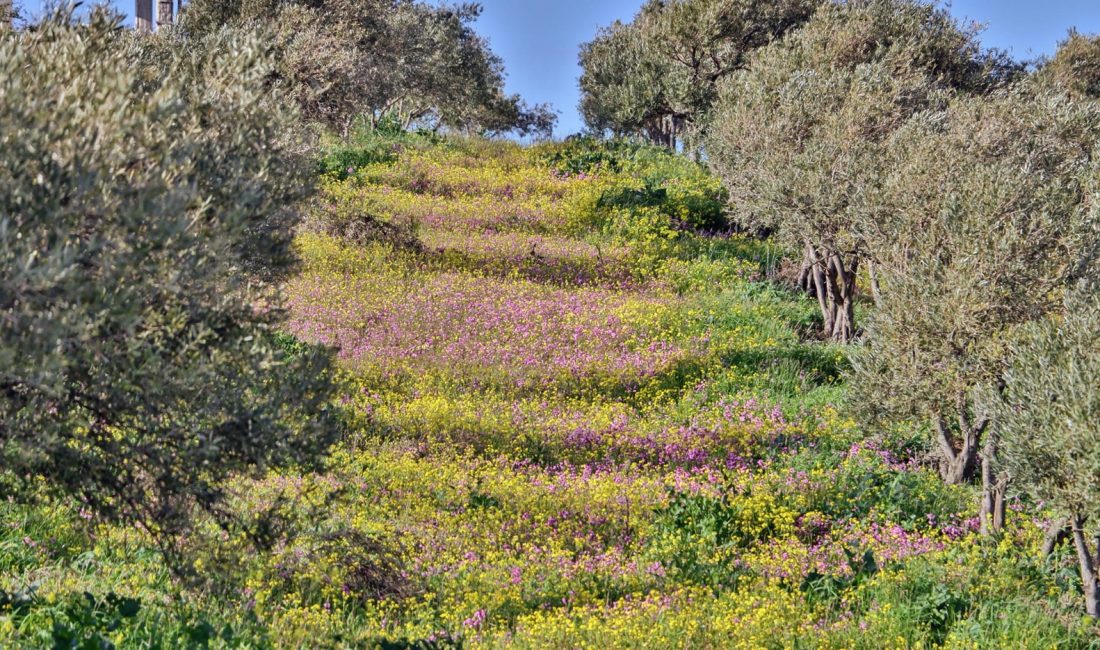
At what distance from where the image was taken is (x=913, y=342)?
44.7ft

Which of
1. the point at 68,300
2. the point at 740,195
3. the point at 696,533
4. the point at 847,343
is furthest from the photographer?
the point at 740,195

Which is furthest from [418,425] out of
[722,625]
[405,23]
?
[405,23]

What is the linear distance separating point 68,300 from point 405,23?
4901 cm

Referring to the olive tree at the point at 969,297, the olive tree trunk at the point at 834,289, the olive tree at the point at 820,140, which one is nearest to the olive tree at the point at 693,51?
the olive tree at the point at 820,140

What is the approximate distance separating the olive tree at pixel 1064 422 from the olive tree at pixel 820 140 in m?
7.49

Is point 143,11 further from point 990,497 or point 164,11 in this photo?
point 990,497

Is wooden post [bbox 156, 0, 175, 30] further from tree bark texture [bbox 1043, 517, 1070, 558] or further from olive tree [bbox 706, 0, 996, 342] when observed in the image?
tree bark texture [bbox 1043, 517, 1070, 558]

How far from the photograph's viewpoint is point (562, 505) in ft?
46.5

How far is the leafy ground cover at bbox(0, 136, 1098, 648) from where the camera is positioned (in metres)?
9.45

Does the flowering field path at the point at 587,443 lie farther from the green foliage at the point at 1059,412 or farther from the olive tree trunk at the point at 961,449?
the green foliage at the point at 1059,412

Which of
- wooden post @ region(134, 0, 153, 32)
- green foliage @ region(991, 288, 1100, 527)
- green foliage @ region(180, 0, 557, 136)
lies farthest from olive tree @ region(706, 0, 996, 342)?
wooden post @ region(134, 0, 153, 32)

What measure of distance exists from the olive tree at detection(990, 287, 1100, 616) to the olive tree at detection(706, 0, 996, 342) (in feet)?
24.6

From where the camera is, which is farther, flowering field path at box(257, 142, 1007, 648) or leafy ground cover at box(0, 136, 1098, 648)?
flowering field path at box(257, 142, 1007, 648)

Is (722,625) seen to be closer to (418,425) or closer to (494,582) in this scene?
(494,582)
